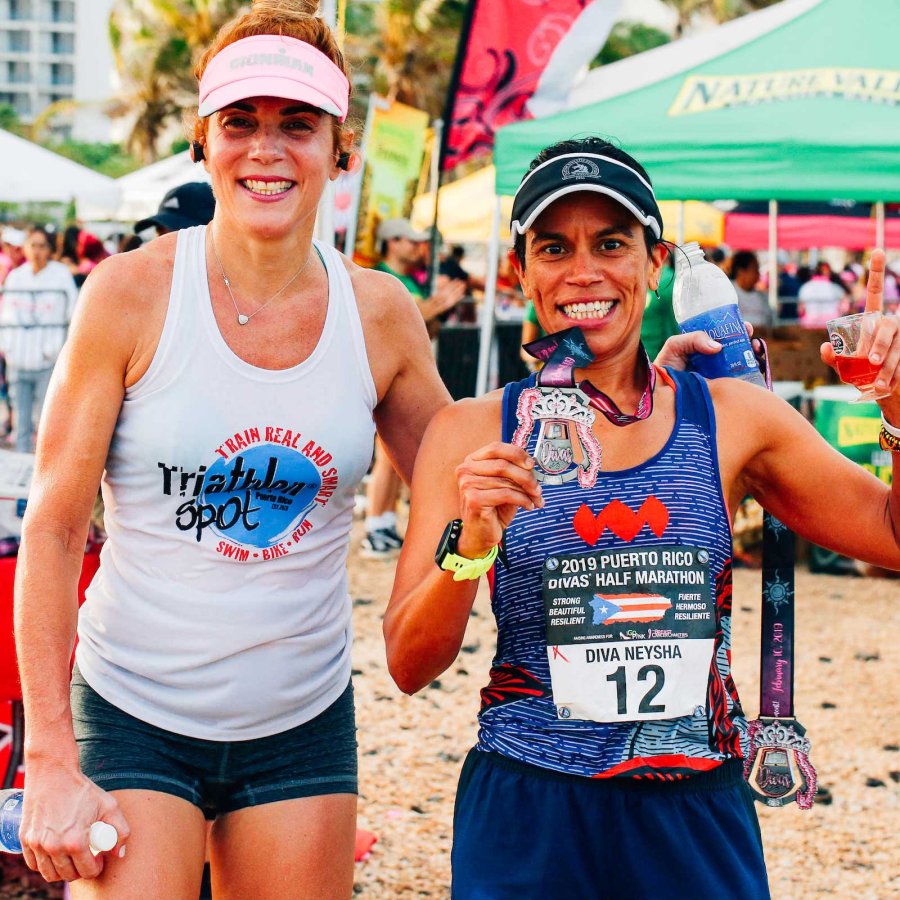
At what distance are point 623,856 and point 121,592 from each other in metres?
1.00

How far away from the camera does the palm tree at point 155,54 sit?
123ft

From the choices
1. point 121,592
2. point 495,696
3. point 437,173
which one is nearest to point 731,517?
point 495,696

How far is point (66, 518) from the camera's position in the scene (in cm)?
214

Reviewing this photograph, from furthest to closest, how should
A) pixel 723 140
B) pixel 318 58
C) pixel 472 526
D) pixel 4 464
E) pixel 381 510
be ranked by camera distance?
1. pixel 381 510
2. pixel 723 140
3. pixel 4 464
4. pixel 318 58
5. pixel 472 526

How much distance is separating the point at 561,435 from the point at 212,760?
35.4 inches

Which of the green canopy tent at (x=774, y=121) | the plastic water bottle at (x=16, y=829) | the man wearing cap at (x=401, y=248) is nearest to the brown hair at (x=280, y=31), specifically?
the plastic water bottle at (x=16, y=829)

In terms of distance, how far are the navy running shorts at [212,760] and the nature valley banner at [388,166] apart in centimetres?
721

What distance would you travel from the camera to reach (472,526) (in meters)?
1.86

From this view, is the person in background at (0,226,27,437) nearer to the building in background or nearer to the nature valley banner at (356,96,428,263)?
the nature valley banner at (356,96,428,263)

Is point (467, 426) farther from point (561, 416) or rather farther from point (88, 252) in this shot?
point (88, 252)

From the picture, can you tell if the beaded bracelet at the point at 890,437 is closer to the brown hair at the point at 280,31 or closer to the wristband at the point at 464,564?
the wristband at the point at 464,564

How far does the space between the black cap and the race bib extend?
8.18ft

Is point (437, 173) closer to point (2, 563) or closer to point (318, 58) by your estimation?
point (2, 563)

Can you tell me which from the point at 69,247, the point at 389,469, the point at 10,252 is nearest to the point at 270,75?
the point at 389,469
